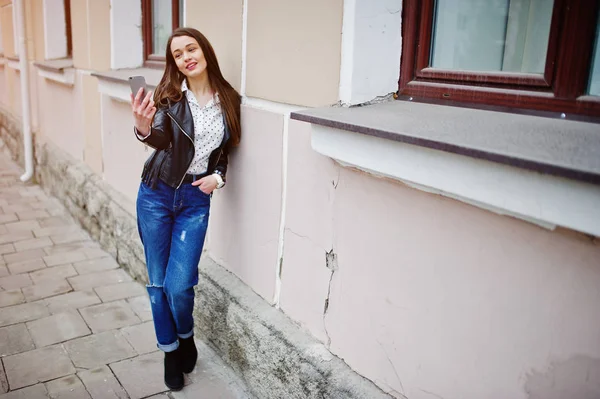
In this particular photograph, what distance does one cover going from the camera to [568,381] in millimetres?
1451

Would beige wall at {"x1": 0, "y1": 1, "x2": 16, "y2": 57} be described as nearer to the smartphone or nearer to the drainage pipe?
the drainage pipe

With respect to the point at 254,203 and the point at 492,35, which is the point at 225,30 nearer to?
the point at 254,203

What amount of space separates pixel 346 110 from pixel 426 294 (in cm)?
73

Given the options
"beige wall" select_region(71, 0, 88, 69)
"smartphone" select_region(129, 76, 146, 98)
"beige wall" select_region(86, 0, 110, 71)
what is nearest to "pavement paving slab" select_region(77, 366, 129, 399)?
"smartphone" select_region(129, 76, 146, 98)

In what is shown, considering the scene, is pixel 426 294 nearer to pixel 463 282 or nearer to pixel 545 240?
pixel 463 282

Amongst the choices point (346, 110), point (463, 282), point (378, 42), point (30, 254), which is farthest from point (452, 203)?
point (30, 254)

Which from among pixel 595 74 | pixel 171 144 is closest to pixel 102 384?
pixel 171 144

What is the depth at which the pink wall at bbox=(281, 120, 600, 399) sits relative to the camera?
145 cm

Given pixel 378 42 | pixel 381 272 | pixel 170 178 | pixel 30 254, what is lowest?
pixel 30 254

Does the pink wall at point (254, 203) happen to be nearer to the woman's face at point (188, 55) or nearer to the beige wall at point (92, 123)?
the woman's face at point (188, 55)

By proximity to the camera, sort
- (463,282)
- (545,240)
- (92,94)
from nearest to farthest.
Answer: (545,240) < (463,282) < (92,94)

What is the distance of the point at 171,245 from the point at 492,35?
176 cm

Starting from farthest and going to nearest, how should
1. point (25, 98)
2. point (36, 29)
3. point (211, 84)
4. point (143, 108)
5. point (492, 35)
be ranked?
point (25, 98) → point (36, 29) → point (211, 84) → point (143, 108) → point (492, 35)

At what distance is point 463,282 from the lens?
5.60 feet
